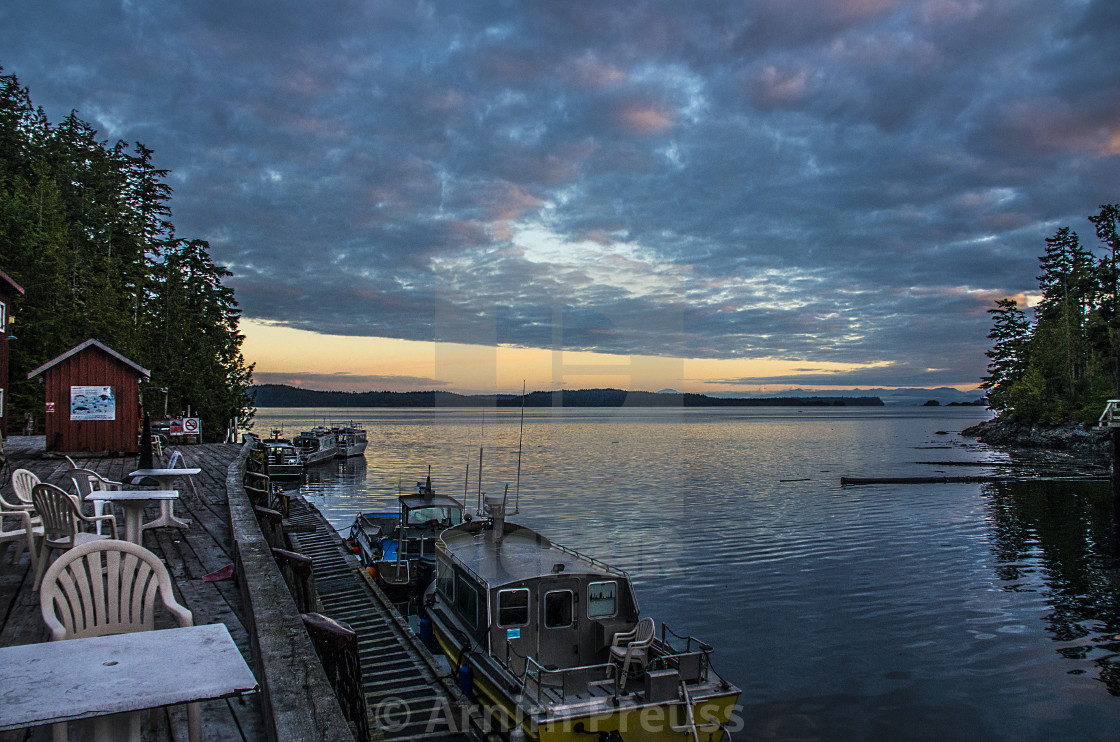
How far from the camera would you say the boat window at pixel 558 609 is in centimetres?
1253

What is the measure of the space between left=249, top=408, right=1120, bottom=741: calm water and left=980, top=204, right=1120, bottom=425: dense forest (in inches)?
1437

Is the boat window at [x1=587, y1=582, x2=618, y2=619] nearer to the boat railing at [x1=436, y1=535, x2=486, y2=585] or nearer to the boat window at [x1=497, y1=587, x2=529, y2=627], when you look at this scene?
the boat window at [x1=497, y1=587, x2=529, y2=627]

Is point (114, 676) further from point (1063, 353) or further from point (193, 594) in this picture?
point (1063, 353)

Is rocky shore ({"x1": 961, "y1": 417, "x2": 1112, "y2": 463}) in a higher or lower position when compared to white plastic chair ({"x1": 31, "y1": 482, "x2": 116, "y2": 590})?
lower

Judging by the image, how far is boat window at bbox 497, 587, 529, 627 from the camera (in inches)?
484

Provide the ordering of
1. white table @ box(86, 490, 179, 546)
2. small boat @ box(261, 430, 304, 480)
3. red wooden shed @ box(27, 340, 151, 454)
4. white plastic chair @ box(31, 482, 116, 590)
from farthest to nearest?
small boat @ box(261, 430, 304, 480) → red wooden shed @ box(27, 340, 151, 454) → white table @ box(86, 490, 179, 546) → white plastic chair @ box(31, 482, 116, 590)

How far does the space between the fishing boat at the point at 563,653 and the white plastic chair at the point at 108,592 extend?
295 inches

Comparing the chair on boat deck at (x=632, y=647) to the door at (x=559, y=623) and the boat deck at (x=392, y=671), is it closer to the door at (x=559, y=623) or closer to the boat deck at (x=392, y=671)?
the door at (x=559, y=623)

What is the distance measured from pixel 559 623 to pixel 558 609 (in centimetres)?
28

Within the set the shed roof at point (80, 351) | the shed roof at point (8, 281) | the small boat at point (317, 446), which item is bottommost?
the small boat at point (317, 446)

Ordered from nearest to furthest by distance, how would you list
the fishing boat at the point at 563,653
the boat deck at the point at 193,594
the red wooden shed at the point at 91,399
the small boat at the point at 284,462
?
1. the boat deck at the point at 193,594
2. the fishing boat at the point at 563,653
3. the red wooden shed at the point at 91,399
4. the small boat at the point at 284,462

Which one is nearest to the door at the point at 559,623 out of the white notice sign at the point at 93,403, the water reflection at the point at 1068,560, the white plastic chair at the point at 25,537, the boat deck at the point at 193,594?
the boat deck at the point at 193,594

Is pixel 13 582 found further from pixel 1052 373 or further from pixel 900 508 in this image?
pixel 1052 373

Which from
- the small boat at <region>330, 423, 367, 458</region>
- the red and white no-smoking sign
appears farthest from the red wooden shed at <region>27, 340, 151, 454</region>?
the small boat at <region>330, 423, 367, 458</region>
